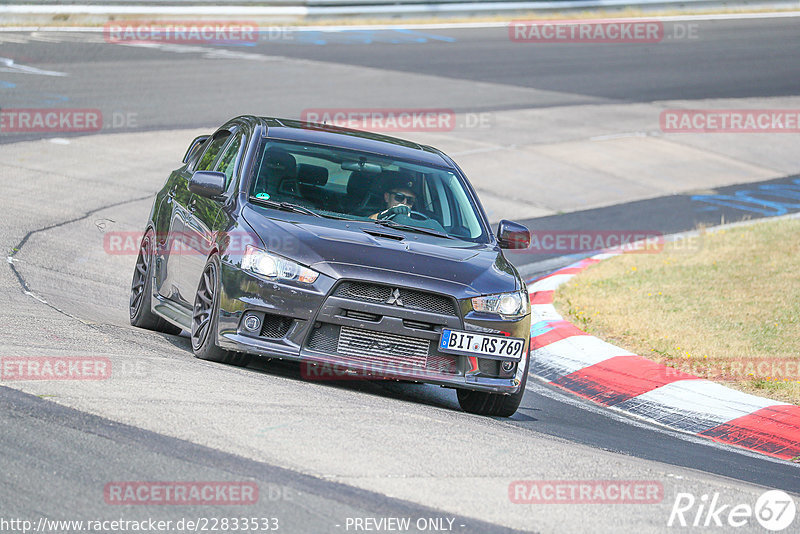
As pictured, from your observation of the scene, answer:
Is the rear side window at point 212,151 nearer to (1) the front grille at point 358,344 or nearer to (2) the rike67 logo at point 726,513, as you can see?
(1) the front grille at point 358,344

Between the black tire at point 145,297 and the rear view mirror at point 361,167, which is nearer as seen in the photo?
the rear view mirror at point 361,167

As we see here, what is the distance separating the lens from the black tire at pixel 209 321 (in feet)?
24.4

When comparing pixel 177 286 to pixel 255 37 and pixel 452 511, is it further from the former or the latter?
pixel 255 37

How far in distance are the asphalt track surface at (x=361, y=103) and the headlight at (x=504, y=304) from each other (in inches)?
27.0

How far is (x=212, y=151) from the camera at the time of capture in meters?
9.38

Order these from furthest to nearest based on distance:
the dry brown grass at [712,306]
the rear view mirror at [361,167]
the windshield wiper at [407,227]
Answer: the dry brown grass at [712,306]
the rear view mirror at [361,167]
the windshield wiper at [407,227]

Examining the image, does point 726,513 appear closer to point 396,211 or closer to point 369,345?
point 369,345

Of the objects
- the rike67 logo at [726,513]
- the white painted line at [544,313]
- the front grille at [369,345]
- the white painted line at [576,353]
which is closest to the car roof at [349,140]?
the front grille at [369,345]

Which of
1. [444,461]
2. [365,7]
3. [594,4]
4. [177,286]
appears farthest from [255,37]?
[444,461]

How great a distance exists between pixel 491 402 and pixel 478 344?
2.04 feet

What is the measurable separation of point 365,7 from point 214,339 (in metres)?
24.6

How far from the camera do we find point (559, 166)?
19.0m

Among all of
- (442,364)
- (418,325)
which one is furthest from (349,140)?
(442,364)

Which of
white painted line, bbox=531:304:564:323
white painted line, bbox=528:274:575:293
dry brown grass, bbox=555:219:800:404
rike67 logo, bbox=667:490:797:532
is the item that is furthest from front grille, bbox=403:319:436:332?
white painted line, bbox=528:274:575:293
